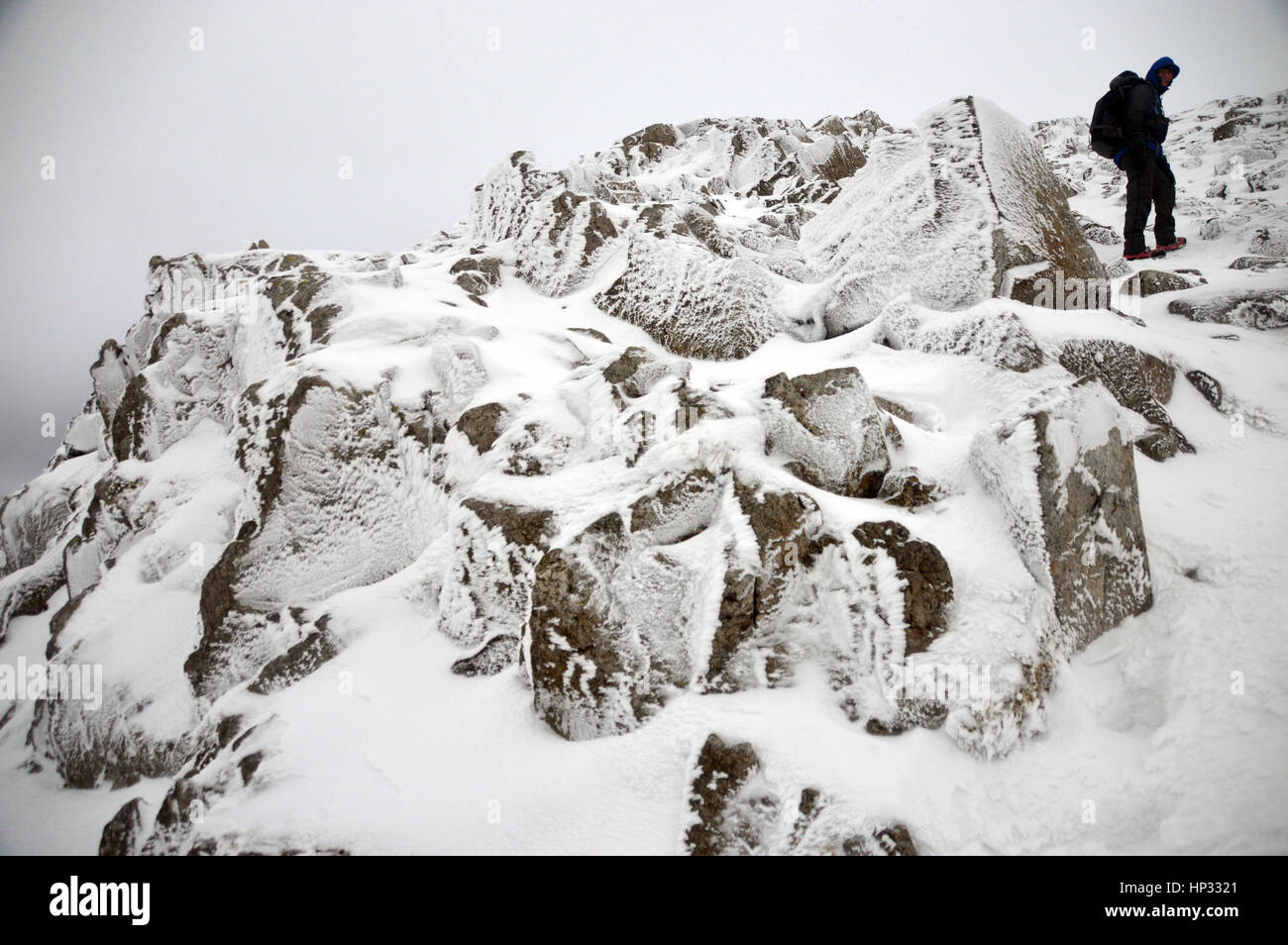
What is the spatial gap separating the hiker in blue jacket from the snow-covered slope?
132 cm

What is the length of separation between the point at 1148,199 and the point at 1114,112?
1.96m

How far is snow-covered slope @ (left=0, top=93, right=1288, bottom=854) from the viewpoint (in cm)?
433

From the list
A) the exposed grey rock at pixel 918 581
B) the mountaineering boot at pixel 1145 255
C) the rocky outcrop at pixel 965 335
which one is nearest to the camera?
the exposed grey rock at pixel 918 581

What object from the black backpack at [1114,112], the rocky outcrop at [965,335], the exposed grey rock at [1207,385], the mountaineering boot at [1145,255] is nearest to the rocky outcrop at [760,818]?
the rocky outcrop at [965,335]

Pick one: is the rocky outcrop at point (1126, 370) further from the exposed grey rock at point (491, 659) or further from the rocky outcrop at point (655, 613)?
the exposed grey rock at point (491, 659)

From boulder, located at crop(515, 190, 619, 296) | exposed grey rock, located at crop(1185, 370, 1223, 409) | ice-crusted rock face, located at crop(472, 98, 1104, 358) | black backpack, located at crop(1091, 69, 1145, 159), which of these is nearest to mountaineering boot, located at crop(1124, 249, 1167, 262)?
black backpack, located at crop(1091, 69, 1145, 159)

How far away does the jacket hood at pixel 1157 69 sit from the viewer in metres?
10.9

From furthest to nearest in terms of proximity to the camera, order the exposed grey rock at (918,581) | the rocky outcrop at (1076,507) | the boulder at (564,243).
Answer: the boulder at (564,243)
the rocky outcrop at (1076,507)
the exposed grey rock at (918,581)

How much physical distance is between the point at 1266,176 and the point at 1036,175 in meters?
12.6

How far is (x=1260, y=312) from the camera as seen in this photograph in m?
8.27

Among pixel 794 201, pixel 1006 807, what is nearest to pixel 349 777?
pixel 1006 807

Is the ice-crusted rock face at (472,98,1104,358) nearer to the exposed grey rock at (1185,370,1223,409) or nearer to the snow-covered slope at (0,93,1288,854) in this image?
the snow-covered slope at (0,93,1288,854)

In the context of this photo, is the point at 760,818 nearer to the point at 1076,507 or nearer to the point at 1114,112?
the point at 1076,507
